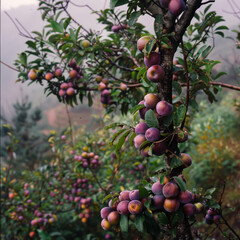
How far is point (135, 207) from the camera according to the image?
0.59m

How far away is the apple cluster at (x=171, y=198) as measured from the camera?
59 centimetres

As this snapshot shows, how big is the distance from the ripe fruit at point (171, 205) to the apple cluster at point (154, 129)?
0.13 m

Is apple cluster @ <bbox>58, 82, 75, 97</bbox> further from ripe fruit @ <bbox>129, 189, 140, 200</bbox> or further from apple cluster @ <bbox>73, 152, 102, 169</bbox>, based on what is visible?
ripe fruit @ <bbox>129, 189, 140, 200</bbox>

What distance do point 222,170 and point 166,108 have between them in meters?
3.27

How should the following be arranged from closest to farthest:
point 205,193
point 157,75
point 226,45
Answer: point 157,75 < point 205,193 < point 226,45

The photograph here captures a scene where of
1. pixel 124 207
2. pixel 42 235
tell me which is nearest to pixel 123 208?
pixel 124 207

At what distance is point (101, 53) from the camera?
1.25 m

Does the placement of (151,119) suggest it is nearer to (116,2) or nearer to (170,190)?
(170,190)

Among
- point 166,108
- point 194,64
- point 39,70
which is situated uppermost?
point 39,70

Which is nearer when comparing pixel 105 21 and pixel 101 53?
pixel 101 53

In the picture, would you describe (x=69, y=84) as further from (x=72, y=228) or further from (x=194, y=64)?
(x=72, y=228)

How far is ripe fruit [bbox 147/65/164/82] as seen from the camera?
55cm

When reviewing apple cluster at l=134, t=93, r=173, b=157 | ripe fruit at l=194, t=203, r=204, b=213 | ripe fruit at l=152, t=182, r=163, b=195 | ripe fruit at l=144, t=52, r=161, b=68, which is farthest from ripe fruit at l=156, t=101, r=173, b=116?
ripe fruit at l=194, t=203, r=204, b=213

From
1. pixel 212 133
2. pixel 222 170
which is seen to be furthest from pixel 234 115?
pixel 222 170
